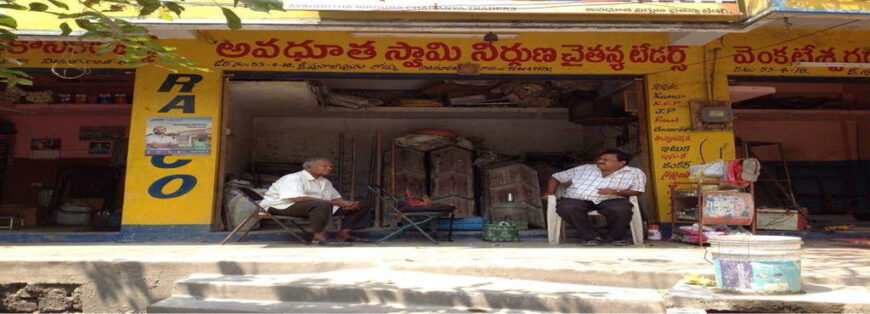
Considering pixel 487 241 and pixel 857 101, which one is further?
pixel 857 101

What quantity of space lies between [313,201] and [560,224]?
2.63m

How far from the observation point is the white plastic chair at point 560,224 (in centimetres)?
594

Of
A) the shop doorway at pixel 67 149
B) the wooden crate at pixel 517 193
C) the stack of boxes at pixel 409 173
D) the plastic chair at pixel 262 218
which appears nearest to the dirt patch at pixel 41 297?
the plastic chair at pixel 262 218

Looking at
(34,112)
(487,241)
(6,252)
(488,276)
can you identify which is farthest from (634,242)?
(34,112)

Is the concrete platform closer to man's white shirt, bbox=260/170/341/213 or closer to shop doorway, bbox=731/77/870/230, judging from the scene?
man's white shirt, bbox=260/170/341/213

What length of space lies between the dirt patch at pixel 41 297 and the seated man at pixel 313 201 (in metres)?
1.85

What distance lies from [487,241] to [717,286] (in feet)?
10.1

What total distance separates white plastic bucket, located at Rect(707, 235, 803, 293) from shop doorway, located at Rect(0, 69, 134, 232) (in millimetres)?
7941

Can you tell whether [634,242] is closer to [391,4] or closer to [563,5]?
[563,5]

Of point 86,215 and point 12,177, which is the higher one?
point 12,177

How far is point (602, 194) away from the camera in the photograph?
5.97 metres

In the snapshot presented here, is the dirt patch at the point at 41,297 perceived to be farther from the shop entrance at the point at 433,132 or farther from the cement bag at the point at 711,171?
the cement bag at the point at 711,171

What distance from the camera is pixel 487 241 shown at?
20.7 feet

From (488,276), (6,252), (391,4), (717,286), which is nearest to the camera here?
(717,286)
